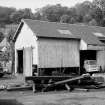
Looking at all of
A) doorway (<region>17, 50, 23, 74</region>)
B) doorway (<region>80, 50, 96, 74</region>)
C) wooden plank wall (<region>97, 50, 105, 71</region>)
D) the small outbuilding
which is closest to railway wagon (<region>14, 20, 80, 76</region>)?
the small outbuilding

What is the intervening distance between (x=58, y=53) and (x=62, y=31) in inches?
119

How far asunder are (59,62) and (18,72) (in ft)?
19.5

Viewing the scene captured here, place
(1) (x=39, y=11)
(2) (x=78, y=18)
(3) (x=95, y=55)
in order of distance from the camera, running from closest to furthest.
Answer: (3) (x=95, y=55) < (2) (x=78, y=18) < (1) (x=39, y=11)

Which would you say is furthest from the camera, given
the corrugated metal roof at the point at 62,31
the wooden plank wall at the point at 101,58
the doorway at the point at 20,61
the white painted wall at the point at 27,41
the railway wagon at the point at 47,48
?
the doorway at the point at 20,61

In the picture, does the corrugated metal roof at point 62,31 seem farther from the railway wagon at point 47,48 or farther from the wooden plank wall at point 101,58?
the wooden plank wall at point 101,58

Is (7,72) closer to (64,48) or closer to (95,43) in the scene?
(64,48)

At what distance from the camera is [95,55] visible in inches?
1297

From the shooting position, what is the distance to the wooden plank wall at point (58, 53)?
90.7ft

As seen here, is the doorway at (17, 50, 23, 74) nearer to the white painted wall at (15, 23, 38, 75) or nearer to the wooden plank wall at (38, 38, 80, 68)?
the white painted wall at (15, 23, 38, 75)

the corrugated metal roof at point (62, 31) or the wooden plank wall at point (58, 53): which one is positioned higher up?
the corrugated metal roof at point (62, 31)

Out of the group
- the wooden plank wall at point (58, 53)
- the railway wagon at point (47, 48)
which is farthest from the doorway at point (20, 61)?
the wooden plank wall at point (58, 53)

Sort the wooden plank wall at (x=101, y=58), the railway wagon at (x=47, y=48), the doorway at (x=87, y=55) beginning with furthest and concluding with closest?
the doorway at (x=87, y=55) → the wooden plank wall at (x=101, y=58) → the railway wagon at (x=47, y=48)

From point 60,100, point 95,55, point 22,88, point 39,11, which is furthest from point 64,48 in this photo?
point 39,11

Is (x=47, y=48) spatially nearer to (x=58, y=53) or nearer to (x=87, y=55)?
(x=58, y=53)
